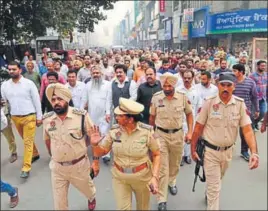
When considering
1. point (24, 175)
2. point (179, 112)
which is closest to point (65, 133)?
point (179, 112)

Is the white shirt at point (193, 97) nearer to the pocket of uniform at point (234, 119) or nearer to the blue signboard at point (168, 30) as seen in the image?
the pocket of uniform at point (234, 119)

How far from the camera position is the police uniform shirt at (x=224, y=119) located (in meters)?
A: 3.91

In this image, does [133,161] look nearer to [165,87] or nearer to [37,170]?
[165,87]

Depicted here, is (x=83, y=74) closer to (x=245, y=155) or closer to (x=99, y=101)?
(x=99, y=101)

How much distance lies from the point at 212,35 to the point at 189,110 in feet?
103

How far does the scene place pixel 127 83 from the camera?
6488 millimetres

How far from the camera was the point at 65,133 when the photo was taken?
379 centimetres

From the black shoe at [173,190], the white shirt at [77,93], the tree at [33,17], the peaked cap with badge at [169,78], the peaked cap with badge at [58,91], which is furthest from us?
the tree at [33,17]

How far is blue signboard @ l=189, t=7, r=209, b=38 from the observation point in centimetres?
3572

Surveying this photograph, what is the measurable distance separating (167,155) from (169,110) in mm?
559

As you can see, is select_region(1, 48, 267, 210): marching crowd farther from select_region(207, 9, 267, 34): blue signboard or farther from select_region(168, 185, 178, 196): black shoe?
select_region(207, 9, 267, 34): blue signboard

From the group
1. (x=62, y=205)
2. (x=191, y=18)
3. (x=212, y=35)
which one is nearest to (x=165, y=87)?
(x=62, y=205)

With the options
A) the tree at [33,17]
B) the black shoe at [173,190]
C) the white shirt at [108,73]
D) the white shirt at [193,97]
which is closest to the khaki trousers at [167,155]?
the black shoe at [173,190]

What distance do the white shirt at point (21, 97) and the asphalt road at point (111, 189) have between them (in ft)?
3.36
